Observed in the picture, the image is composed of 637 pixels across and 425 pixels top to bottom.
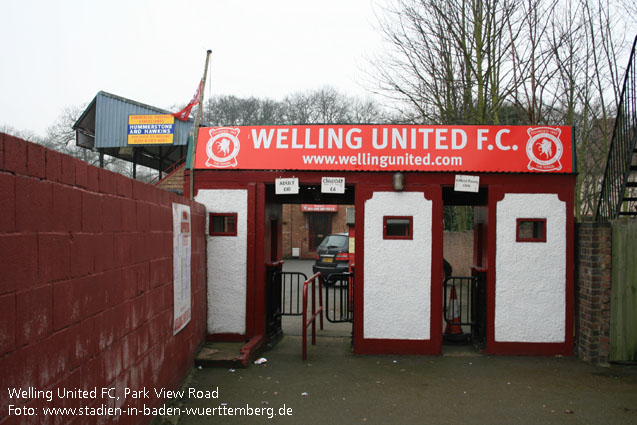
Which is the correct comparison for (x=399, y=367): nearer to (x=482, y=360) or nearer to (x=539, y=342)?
(x=482, y=360)

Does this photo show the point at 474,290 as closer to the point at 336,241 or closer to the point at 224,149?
the point at 224,149

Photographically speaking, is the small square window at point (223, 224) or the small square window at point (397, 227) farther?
the small square window at point (223, 224)

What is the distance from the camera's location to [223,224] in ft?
25.4

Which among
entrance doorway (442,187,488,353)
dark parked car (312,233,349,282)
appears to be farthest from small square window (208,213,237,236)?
dark parked car (312,233,349,282)

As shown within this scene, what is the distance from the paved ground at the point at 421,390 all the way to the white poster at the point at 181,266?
83 centimetres

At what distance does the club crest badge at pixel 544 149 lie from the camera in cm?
730

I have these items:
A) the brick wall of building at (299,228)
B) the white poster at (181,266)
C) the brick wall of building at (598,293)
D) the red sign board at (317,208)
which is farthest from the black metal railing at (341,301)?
the brick wall of building at (299,228)

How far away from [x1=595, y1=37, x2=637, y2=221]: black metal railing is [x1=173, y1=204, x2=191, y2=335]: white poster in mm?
5811

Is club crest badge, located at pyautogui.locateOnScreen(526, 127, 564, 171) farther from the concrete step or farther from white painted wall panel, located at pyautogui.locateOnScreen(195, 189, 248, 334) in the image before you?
the concrete step

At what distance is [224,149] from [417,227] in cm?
319

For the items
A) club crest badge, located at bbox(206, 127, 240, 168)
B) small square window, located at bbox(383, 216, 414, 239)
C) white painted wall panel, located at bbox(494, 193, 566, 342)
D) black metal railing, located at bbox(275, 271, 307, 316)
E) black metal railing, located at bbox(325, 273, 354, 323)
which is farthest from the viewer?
black metal railing, located at bbox(275, 271, 307, 316)

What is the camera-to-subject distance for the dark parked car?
16109 millimetres

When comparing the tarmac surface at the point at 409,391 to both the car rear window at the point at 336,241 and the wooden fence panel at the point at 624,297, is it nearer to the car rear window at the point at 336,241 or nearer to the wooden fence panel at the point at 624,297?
the wooden fence panel at the point at 624,297

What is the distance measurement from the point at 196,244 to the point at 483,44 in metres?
9.98
